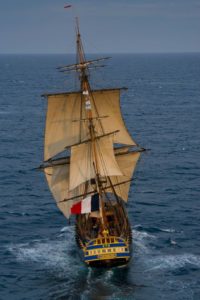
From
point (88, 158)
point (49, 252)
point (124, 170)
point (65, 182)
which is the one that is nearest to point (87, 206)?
point (88, 158)

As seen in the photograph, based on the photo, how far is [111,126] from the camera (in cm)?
7112

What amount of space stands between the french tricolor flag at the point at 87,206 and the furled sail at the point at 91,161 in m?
2.73

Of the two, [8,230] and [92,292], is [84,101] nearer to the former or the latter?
[8,230]

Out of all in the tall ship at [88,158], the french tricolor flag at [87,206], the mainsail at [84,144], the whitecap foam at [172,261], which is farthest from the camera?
the mainsail at [84,144]

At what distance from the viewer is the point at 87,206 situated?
6284 centimetres

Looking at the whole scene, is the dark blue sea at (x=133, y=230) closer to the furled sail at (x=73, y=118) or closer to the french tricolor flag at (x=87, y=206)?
the furled sail at (x=73, y=118)

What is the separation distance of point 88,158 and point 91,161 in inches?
18.0

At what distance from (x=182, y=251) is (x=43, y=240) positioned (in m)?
15.0

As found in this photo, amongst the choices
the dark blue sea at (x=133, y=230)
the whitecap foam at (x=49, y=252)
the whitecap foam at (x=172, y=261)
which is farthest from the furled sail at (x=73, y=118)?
the whitecap foam at (x=172, y=261)

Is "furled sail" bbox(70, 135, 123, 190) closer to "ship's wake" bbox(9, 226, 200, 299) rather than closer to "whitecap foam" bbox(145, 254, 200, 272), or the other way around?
"ship's wake" bbox(9, 226, 200, 299)

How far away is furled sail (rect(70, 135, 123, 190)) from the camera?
6550cm

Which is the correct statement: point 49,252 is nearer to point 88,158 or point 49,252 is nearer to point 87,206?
point 87,206

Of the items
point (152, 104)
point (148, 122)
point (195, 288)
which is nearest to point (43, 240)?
point (195, 288)

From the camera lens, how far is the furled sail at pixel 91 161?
65.5 meters
